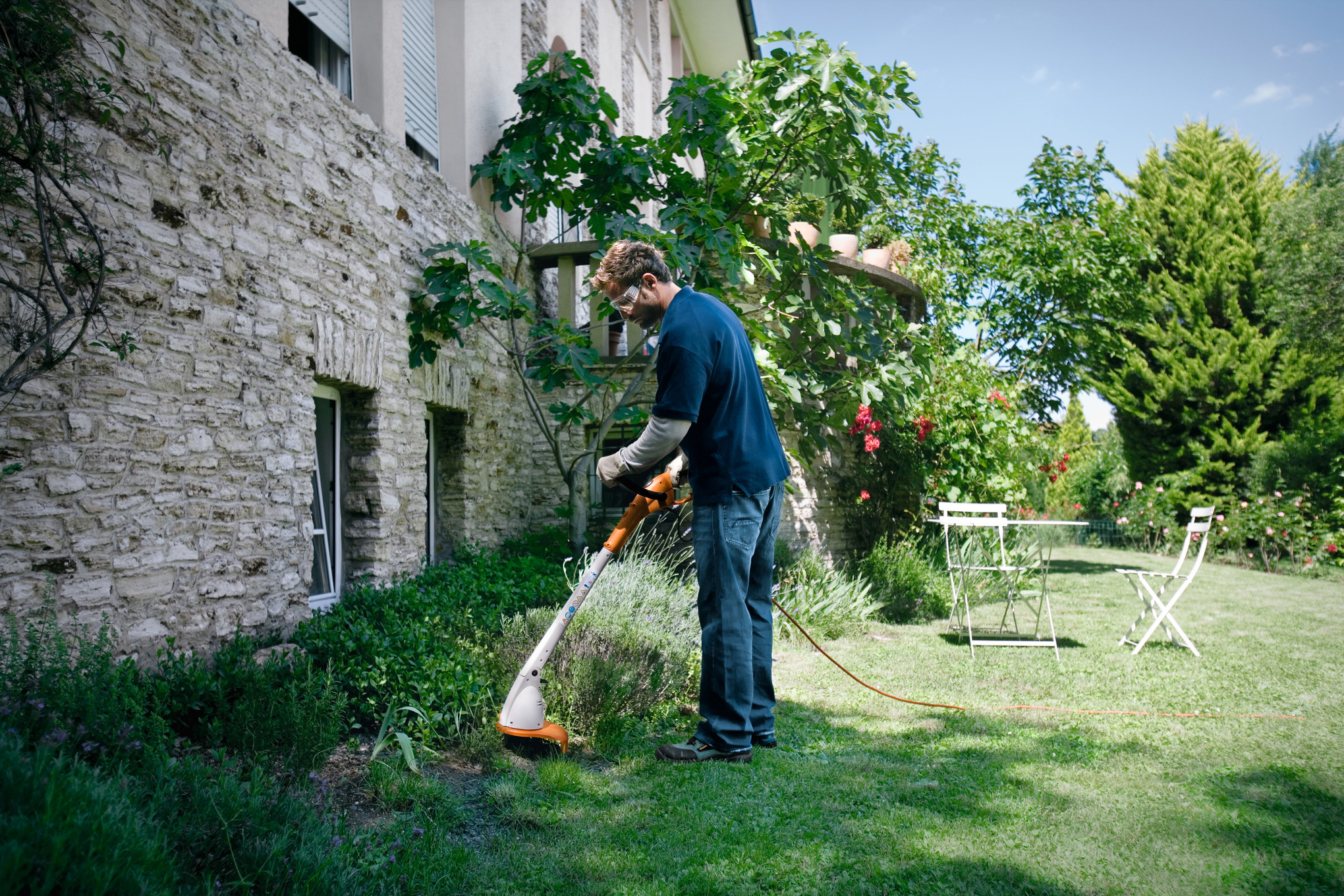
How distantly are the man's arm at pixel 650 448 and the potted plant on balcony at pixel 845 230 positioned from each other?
459 centimetres

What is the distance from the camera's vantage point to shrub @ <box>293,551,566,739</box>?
11.3ft

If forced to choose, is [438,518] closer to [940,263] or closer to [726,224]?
[726,224]

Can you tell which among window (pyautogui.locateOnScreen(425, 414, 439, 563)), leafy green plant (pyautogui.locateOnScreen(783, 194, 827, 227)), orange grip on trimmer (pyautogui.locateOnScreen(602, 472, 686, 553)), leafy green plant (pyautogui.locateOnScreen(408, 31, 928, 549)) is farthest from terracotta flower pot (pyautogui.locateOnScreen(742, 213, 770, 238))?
orange grip on trimmer (pyautogui.locateOnScreen(602, 472, 686, 553))

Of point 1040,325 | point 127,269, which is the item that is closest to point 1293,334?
point 1040,325

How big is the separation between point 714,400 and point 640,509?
554 mm

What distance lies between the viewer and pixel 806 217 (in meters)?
9.36

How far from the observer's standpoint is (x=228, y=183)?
399 centimetres

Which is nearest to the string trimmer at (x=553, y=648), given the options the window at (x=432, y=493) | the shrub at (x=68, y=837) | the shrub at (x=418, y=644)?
the shrub at (x=418, y=644)

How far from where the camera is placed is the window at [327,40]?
5598 millimetres

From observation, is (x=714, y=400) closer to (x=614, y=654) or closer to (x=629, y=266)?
(x=629, y=266)

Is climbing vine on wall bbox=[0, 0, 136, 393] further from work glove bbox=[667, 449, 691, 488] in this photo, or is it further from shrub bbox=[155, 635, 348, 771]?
work glove bbox=[667, 449, 691, 488]

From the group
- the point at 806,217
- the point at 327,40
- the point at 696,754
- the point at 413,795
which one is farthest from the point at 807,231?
the point at 413,795

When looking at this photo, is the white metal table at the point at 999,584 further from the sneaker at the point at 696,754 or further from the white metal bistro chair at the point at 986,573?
the sneaker at the point at 696,754

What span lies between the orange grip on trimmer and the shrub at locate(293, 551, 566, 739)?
92 cm
